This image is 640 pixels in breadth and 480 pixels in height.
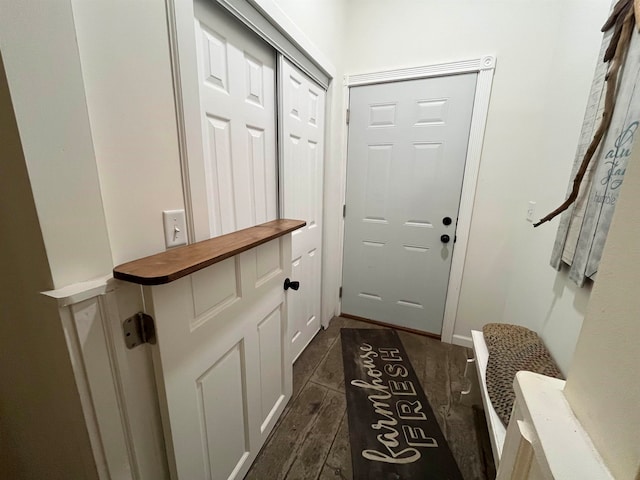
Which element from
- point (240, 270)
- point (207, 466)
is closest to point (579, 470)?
point (240, 270)

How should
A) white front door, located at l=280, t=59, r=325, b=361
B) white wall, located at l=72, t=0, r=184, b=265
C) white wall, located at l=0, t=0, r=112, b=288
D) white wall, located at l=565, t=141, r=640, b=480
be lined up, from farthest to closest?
white front door, located at l=280, t=59, r=325, b=361, white wall, located at l=72, t=0, r=184, b=265, white wall, located at l=0, t=0, r=112, b=288, white wall, located at l=565, t=141, r=640, b=480

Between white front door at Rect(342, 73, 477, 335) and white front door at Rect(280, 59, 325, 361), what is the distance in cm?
39

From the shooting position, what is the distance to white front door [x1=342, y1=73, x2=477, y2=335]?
1822 mm

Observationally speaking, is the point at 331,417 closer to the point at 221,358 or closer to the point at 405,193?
the point at 221,358

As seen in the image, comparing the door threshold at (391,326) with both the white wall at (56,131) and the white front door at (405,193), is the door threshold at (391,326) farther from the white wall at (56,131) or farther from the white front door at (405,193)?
the white wall at (56,131)

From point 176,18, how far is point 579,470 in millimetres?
1239

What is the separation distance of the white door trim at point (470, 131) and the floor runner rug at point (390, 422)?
575 mm

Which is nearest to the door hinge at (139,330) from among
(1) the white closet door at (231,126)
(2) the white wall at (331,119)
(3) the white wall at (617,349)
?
(1) the white closet door at (231,126)

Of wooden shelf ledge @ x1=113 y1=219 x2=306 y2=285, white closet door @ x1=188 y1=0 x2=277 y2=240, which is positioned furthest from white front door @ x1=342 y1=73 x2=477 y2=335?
wooden shelf ledge @ x1=113 y1=219 x2=306 y2=285

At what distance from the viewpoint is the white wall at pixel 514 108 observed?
1.20m

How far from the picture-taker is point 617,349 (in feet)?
1.13

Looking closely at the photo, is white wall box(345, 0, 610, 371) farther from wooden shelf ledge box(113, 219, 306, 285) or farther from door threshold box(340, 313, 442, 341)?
wooden shelf ledge box(113, 219, 306, 285)

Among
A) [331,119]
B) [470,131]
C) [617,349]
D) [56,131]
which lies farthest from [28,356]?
[470,131]

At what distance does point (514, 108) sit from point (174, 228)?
210 cm
